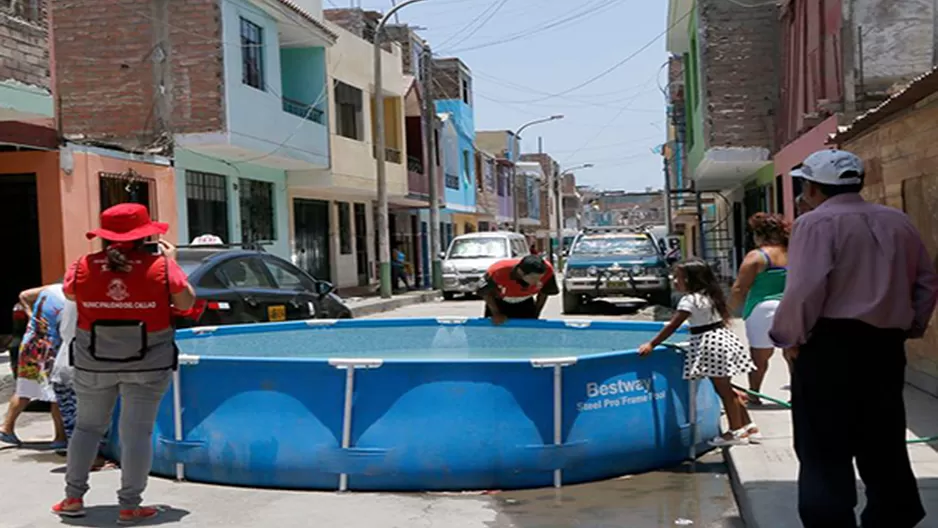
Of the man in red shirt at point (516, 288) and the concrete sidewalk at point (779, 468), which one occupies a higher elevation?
the man in red shirt at point (516, 288)

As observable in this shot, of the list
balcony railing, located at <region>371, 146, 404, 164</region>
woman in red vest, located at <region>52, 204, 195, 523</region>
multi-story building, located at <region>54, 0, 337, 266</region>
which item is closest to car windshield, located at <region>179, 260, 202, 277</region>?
woman in red vest, located at <region>52, 204, 195, 523</region>

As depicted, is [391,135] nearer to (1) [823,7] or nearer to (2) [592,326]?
(1) [823,7]

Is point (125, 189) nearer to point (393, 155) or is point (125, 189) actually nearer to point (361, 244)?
point (393, 155)

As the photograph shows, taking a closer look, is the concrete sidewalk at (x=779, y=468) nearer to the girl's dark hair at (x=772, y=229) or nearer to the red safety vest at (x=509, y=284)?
the girl's dark hair at (x=772, y=229)

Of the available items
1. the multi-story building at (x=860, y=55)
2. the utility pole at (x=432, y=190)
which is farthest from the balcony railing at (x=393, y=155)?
the multi-story building at (x=860, y=55)

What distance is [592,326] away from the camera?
884 centimetres

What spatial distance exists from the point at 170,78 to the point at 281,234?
658 cm

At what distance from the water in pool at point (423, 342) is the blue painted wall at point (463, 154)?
3018cm

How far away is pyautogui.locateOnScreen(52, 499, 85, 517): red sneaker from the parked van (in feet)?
68.3

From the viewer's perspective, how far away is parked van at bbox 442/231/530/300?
2703cm

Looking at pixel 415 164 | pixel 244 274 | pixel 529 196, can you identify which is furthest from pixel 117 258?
pixel 529 196

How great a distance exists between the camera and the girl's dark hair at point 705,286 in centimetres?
671

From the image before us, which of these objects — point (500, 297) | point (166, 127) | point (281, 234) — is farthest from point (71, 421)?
point (281, 234)

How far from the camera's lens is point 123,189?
58.8 ft
